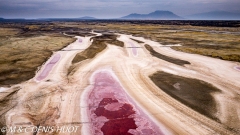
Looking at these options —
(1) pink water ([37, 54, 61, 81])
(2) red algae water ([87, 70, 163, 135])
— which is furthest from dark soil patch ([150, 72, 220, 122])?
(1) pink water ([37, 54, 61, 81])

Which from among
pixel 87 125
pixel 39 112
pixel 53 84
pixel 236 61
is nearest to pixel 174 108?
pixel 87 125

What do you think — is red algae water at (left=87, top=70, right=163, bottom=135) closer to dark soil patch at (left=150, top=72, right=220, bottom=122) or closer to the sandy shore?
the sandy shore

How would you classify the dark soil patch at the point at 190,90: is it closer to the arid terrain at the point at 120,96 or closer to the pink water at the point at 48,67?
the arid terrain at the point at 120,96

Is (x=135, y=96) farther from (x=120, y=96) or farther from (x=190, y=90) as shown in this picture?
(x=190, y=90)

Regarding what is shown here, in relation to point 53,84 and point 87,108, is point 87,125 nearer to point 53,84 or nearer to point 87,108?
point 87,108

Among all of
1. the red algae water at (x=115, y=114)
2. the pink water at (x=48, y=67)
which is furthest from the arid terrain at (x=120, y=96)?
the pink water at (x=48, y=67)

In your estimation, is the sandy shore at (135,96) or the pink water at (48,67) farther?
the pink water at (48,67)
